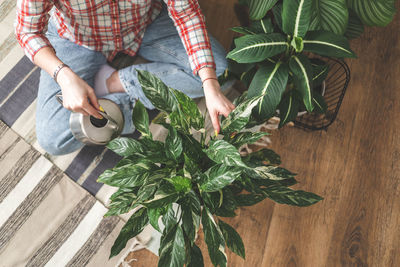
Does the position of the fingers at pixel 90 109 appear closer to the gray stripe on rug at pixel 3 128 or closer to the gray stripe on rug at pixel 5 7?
the gray stripe on rug at pixel 3 128

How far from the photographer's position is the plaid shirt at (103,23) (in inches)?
37.2

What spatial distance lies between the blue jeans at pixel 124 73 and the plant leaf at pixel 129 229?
487 mm

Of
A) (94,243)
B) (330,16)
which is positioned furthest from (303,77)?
(94,243)

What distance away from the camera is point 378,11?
104cm

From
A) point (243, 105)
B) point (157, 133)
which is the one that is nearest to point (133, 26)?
point (157, 133)

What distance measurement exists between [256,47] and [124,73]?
0.59 meters

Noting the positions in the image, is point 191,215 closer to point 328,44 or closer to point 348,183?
point 328,44

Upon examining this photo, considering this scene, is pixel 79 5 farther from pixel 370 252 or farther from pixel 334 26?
pixel 370 252

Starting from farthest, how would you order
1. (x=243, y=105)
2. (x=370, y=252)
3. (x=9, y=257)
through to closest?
(x=370, y=252) < (x=9, y=257) < (x=243, y=105)

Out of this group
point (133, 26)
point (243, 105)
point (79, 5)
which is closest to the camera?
point (243, 105)

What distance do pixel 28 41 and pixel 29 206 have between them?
761 mm

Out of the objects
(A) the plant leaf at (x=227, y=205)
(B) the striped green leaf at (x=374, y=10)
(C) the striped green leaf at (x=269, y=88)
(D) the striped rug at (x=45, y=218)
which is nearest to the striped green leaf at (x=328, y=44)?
(C) the striped green leaf at (x=269, y=88)

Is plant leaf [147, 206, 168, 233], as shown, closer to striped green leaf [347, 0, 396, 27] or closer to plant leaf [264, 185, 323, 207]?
plant leaf [264, 185, 323, 207]

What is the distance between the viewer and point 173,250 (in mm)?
870
